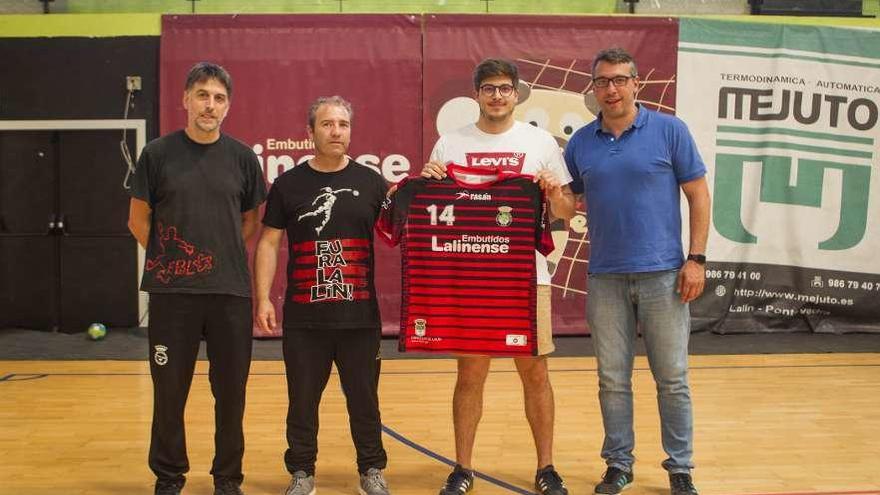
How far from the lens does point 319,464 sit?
14.0 feet

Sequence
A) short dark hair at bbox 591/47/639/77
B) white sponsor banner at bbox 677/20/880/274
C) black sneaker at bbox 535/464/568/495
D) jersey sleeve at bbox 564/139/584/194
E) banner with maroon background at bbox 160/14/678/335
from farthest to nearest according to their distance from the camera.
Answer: white sponsor banner at bbox 677/20/880/274
banner with maroon background at bbox 160/14/678/335
jersey sleeve at bbox 564/139/584/194
black sneaker at bbox 535/464/568/495
short dark hair at bbox 591/47/639/77

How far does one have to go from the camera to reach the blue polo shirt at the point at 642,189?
357 cm

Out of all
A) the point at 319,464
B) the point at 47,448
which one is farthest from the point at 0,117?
the point at 319,464

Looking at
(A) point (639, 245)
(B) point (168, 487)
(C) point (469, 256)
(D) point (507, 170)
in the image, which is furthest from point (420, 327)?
(B) point (168, 487)

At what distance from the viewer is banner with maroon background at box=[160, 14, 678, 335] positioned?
8.16 m

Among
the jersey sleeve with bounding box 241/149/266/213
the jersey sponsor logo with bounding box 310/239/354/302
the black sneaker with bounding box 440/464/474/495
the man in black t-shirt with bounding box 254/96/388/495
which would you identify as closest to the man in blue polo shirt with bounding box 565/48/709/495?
the black sneaker with bounding box 440/464/474/495

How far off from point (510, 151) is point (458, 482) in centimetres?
137

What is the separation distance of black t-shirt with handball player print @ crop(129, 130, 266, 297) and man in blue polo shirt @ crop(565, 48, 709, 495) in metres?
1.45

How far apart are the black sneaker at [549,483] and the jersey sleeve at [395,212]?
3.71 ft

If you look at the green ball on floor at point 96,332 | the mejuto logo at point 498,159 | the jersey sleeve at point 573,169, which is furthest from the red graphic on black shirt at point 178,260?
the green ball on floor at point 96,332

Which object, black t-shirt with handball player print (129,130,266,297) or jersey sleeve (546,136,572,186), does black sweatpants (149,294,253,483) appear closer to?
black t-shirt with handball player print (129,130,266,297)

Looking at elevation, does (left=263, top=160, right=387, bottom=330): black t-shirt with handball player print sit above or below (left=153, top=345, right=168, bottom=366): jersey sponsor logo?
above

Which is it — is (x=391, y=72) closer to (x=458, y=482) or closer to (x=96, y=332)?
(x=96, y=332)

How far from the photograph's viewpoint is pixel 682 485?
3.63 metres
